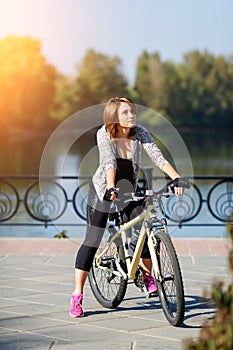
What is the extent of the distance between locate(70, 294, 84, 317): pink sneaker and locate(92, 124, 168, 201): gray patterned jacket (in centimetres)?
74

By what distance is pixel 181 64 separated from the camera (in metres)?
117

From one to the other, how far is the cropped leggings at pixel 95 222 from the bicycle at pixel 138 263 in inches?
3.1

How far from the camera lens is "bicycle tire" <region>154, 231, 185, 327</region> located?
519 centimetres

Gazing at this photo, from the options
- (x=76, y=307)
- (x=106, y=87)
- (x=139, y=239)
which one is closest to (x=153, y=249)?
(x=139, y=239)

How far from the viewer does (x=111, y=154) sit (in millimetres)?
5539

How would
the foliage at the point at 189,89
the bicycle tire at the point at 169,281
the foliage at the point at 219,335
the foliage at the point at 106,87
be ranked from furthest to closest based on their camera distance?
1. the foliage at the point at 189,89
2. the foliage at the point at 106,87
3. the bicycle tire at the point at 169,281
4. the foliage at the point at 219,335

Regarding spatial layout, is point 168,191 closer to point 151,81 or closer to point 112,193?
point 112,193

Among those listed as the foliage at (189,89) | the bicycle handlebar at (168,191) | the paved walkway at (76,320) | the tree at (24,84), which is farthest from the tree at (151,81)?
the bicycle handlebar at (168,191)

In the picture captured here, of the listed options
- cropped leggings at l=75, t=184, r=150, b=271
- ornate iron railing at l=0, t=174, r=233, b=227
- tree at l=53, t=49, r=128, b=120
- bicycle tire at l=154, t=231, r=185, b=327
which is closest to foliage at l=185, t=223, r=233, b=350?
bicycle tire at l=154, t=231, r=185, b=327

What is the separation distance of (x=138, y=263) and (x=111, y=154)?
810 mm

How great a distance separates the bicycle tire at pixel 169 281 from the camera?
5.19 meters

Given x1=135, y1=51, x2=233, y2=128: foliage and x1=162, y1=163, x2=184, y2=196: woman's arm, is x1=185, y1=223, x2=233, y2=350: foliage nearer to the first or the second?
x1=162, y1=163, x2=184, y2=196: woman's arm

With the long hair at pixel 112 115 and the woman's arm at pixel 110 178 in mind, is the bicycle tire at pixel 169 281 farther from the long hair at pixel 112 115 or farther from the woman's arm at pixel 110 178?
the long hair at pixel 112 115

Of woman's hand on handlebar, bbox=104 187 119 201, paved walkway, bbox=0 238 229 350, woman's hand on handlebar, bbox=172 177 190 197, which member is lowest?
paved walkway, bbox=0 238 229 350
